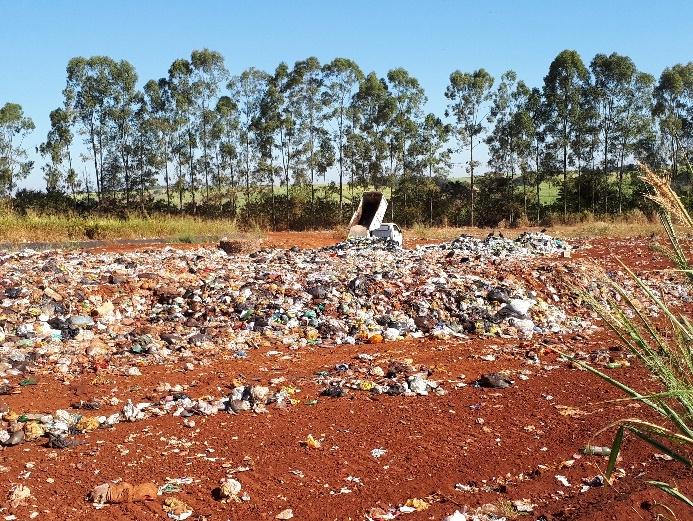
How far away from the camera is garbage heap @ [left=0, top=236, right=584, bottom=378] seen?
5961 mm

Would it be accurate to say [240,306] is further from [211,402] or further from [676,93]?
[676,93]

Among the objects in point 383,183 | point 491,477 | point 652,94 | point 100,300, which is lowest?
point 491,477

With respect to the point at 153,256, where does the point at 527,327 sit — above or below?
below

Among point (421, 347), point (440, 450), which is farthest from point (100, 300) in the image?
point (440, 450)

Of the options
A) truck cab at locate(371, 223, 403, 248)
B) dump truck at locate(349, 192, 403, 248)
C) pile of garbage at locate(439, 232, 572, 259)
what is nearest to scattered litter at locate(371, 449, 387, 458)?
pile of garbage at locate(439, 232, 572, 259)

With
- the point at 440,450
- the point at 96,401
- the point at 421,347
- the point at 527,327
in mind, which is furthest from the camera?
the point at 527,327

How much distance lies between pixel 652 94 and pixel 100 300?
25.9 meters

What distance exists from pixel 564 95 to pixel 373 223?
578 inches

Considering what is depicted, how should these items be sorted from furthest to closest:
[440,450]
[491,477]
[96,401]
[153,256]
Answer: [153,256]
[96,401]
[440,450]
[491,477]

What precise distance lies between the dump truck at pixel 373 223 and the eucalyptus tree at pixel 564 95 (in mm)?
12153

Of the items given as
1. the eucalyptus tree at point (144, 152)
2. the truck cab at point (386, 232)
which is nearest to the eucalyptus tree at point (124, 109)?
the eucalyptus tree at point (144, 152)

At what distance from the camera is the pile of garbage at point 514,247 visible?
1166 centimetres

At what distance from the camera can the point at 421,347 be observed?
6.14 metres

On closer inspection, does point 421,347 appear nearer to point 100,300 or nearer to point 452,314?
point 452,314
